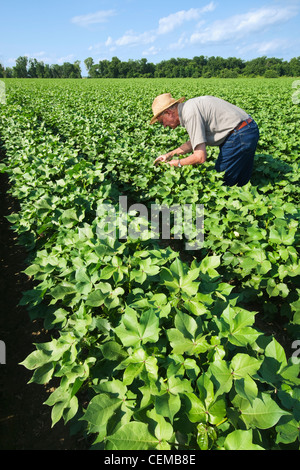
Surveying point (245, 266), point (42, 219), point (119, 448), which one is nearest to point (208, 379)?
point (119, 448)

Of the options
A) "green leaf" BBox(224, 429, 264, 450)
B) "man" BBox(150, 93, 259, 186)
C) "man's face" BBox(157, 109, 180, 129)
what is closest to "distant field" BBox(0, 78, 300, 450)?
"green leaf" BBox(224, 429, 264, 450)

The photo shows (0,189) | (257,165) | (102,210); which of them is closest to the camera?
(102,210)

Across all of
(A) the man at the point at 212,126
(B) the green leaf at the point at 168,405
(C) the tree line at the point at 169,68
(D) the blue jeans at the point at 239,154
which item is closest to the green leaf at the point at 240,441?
(B) the green leaf at the point at 168,405

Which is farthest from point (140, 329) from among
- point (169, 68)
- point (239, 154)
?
point (169, 68)

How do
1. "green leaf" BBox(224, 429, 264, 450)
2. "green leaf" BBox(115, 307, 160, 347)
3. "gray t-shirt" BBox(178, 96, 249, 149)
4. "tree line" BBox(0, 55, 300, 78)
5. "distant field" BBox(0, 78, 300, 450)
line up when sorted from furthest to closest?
"tree line" BBox(0, 55, 300, 78), "gray t-shirt" BBox(178, 96, 249, 149), "green leaf" BBox(115, 307, 160, 347), "distant field" BBox(0, 78, 300, 450), "green leaf" BBox(224, 429, 264, 450)

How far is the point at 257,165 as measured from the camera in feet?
16.8

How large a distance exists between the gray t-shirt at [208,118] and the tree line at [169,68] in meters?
81.6

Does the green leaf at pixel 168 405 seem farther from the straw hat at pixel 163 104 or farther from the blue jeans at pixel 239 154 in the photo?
the blue jeans at pixel 239 154

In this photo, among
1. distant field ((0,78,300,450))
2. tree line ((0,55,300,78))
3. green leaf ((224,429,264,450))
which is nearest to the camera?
green leaf ((224,429,264,450))

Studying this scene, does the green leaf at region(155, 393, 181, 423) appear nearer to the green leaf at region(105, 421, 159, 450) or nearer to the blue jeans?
the green leaf at region(105, 421, 159, 450)

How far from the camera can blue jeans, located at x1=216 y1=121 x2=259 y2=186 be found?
3461mm

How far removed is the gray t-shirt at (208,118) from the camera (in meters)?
3.16
